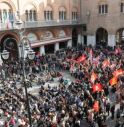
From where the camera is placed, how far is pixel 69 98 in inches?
754

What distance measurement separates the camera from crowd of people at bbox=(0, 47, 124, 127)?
1618cm

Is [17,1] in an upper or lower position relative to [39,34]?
upper

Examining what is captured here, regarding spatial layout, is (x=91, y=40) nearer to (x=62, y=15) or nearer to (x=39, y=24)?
(x=62, y=15)

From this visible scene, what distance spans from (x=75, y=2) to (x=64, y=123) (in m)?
29.9

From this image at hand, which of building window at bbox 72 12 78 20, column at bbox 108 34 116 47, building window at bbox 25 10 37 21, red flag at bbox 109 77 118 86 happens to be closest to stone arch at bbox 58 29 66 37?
building window at bbox 72 12 78 20

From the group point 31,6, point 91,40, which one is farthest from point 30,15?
point 91,40

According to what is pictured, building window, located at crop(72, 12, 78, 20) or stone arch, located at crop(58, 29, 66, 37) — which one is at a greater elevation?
building window, located at crop(72, 12, 78, 20)

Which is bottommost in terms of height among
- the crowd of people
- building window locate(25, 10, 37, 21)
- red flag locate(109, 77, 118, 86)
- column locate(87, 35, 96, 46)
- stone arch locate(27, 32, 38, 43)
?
the crowd of people

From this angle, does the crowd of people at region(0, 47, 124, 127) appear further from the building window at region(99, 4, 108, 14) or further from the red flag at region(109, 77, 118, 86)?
the building window at region(99, 4, 108, 14)

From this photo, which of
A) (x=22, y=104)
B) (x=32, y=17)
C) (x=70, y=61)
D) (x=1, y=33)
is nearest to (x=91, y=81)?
(x=22, y=104)

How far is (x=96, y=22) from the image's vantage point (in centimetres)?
4181

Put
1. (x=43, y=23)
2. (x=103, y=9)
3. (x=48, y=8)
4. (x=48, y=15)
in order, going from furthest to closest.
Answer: (x=103, y=9) < (x=48, y=15) < (x=48, y=8) < (x=43, y=23)

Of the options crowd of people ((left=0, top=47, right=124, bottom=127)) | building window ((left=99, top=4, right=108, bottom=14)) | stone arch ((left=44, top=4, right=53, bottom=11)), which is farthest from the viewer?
building window ((left=99, top=4, right=108, bottom=14))

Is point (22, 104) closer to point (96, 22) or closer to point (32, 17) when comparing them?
point (32, 17)
